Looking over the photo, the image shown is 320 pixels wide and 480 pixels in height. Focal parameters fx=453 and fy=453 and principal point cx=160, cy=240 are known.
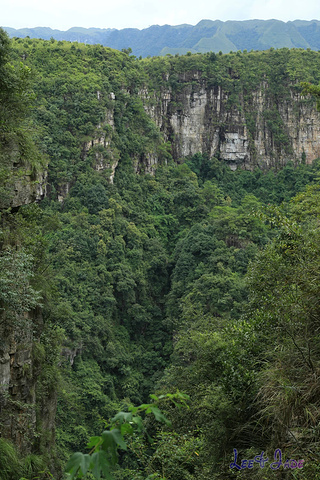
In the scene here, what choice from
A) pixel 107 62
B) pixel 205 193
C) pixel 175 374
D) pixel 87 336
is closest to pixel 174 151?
pixel 205 193

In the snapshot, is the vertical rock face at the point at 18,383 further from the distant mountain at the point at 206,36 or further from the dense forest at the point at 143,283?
the distant mountain at the point at 206,36

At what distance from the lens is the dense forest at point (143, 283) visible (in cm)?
520

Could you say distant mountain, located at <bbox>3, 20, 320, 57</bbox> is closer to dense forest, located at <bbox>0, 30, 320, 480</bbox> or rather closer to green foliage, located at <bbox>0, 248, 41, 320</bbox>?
dense forest, located at <bbox>0, 30, 320, 480</bbox>

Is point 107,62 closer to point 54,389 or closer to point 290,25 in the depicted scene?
point 54,389

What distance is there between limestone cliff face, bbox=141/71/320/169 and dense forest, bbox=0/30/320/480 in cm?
76

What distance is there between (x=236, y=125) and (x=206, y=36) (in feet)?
405

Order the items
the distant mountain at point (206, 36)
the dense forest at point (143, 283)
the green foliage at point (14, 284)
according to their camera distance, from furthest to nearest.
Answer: the distant mountain at point (206, 36), the green foliage at point (14, 284), the dense forest at point (143, 283)

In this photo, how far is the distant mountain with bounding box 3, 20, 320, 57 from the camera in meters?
147

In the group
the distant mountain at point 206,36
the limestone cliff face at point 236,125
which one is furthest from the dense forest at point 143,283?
the distant mountain at point 206,36

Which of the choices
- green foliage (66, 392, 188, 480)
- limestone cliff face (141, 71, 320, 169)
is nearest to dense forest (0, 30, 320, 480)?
green foliage (66, 392, 188, 480)

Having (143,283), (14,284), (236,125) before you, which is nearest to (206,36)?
(236,125)

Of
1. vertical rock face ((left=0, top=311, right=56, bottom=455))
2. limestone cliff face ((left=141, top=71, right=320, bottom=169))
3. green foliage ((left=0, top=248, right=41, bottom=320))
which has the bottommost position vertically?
vertical rock face ((left=0, top=311, right=56, bottom=455))

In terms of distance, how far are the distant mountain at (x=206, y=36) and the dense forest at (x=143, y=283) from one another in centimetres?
10537

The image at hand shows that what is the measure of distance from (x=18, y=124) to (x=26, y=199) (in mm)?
1588
